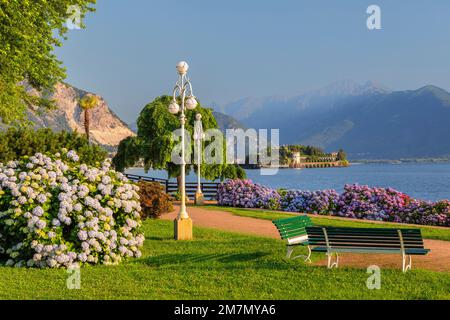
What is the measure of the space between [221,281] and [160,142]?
30.2 meters

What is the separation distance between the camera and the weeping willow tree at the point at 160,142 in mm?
40531

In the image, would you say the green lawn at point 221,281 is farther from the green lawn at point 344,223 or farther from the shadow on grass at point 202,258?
the green lawn at point 344,223

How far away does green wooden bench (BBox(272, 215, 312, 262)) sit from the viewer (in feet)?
42.2

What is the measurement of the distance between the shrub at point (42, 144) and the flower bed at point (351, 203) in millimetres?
10075

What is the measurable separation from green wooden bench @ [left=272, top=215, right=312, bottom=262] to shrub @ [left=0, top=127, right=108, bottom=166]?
28.3 ft

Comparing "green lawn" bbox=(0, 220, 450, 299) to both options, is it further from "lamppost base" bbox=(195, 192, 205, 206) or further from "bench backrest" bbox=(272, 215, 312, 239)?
"lamppost base" bbox=(195, 192, 205, 206)

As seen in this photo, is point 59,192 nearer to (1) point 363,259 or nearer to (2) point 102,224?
(2) point 102,224

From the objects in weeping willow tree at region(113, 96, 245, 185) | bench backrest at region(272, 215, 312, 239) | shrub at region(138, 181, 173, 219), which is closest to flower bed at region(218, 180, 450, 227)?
shrub at region(138, 181, 173, 219)

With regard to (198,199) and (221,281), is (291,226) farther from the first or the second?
(198,199)

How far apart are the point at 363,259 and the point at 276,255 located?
186 cm

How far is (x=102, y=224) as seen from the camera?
13250mm

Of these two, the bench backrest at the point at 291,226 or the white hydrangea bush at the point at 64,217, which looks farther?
the bench backrest at the point at 291,226

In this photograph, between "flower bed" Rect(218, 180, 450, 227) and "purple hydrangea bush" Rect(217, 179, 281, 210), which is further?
"purple hydrangea bush" Rect(217, 179, 281, 210)

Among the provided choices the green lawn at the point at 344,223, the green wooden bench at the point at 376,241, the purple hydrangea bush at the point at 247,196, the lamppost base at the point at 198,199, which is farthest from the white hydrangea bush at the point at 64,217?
the lamppost base at the point at 198,199
